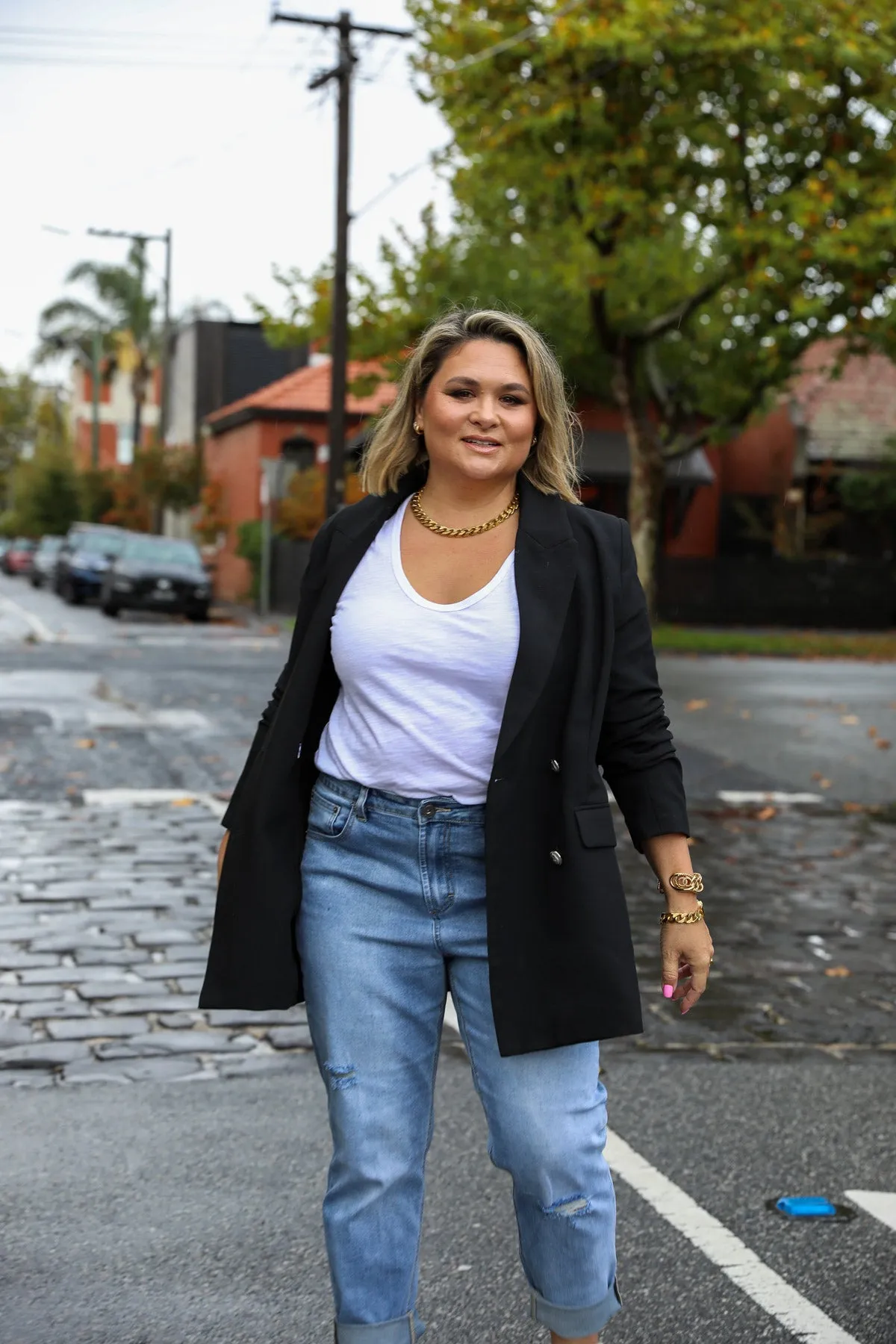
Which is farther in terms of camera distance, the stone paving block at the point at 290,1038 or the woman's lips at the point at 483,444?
the stone paving block at the point at 290,1038

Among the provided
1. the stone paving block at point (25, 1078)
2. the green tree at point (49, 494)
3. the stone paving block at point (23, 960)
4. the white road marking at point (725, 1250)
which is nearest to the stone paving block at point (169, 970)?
the stone paving block at point (23, 960)

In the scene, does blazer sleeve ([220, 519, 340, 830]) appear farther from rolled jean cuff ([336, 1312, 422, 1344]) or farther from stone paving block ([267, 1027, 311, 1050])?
stone paving block ([267, 1027, 311, 1050])

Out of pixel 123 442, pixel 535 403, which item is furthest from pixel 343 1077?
pixel 123 442

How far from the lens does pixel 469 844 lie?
113 inches

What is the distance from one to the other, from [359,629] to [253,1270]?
1.57 m

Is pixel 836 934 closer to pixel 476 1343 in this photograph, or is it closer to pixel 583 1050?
pixel 476 1343

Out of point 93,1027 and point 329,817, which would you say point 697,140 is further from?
point 329,817

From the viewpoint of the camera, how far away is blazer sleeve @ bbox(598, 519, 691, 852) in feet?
9.75

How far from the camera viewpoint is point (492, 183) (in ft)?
82.5

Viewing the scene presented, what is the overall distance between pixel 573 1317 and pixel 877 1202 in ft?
5.37

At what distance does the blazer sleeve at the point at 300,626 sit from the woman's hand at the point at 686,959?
0.75 m

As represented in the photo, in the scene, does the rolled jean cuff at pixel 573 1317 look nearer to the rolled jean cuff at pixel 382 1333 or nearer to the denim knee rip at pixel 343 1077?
the rolled jean cuff at pixel 382 1333

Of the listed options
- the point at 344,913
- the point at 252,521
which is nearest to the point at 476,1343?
the point at 344,913

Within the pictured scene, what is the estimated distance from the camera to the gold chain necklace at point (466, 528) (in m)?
3.04
